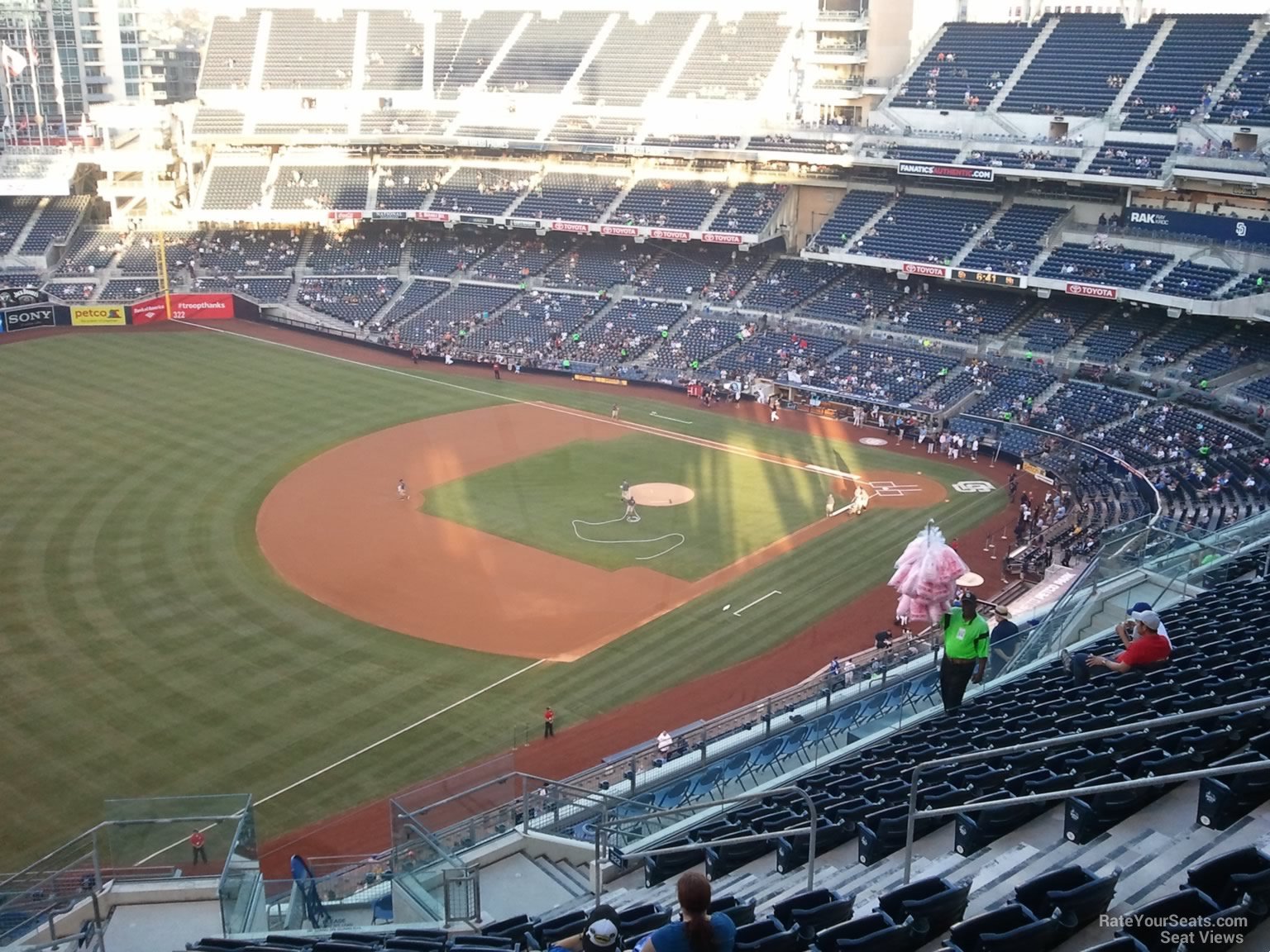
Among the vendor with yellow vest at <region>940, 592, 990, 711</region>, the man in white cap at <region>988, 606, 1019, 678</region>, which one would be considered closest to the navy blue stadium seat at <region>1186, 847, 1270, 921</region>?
the vendor with yellow vest at <region>940, 592, 990, 711</region>

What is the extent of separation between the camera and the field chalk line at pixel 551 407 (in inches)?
1741

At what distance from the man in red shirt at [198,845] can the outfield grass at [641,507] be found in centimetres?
1991

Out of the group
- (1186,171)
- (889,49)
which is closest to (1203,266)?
(1186,171)

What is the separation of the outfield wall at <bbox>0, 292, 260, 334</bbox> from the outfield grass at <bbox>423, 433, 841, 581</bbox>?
28.8m

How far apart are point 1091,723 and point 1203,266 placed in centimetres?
3837

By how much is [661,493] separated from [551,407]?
1243 cm

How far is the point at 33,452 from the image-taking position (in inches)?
1644

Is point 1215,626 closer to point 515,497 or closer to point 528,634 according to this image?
point 528,634

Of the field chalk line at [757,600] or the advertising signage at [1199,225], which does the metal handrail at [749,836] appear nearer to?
the field chalk line at [757,600]

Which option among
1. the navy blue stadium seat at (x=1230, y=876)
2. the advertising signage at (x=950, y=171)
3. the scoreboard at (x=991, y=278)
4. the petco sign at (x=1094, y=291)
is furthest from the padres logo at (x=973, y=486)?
the navy blue stadium seat at (x=1230, y=876)

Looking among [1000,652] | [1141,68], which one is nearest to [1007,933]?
[1000,652]

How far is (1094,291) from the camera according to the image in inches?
1861

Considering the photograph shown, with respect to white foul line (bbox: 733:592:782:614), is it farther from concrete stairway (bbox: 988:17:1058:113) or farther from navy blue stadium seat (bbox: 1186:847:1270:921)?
concrete stairway (bbox: 988:17:1058:113)

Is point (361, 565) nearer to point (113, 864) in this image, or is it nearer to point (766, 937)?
point (113, 864)
